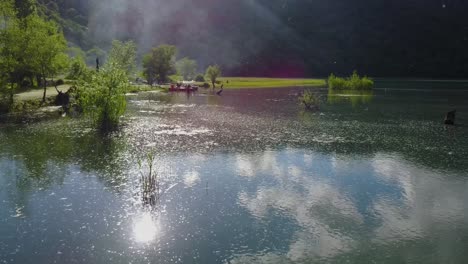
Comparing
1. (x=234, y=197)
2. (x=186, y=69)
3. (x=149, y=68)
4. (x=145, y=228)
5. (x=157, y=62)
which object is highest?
(x=157, y=62)

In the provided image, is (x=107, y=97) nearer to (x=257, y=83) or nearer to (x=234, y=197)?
(x=234, y=197)

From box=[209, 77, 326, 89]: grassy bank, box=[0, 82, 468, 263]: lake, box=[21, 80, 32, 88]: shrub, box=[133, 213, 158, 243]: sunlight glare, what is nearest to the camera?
box=[0, 82, 468, 263]: lake

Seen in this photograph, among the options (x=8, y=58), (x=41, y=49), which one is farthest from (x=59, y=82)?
(x=8, y=58)

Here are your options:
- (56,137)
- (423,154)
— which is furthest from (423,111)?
(56,137)

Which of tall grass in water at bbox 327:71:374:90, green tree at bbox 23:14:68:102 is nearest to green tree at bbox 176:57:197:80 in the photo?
tall grass in water at bbox 327:71:374:90

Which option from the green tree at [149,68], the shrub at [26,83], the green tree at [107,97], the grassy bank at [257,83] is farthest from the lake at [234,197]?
the grassy bank at [257,83]

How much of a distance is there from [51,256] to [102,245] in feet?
7.78

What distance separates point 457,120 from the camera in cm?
6644

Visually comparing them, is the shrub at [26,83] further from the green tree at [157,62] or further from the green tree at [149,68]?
the green tree at [157,62]

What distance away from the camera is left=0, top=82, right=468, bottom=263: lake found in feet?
65.9

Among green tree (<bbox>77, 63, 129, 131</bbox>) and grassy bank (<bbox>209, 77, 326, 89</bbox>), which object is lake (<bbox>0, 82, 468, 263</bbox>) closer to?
green tree (<bbox>77, 63, 129, 131</bbox>)

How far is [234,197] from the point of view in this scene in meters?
27.4

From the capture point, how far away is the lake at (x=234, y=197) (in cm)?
2009

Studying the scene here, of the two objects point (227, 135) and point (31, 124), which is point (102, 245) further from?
point (31, 124)
